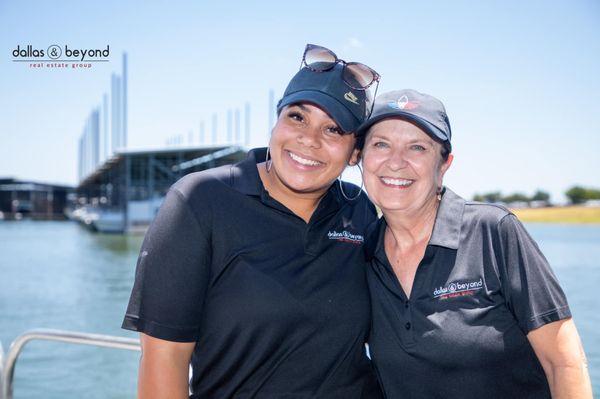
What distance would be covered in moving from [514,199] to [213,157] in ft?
357

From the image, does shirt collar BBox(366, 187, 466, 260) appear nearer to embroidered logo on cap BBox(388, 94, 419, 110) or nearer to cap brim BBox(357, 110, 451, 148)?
cap brim BBox(357, 110, 451, 148)

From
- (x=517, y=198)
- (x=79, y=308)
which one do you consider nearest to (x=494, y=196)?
(x=517, y=198)

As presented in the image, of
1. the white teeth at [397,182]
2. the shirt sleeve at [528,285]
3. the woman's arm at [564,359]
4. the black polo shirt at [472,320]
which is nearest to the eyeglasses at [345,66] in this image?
the white teeth at [397,182]

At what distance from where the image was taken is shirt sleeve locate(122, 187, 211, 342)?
6.43 feet

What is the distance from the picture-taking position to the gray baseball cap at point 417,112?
2.30 meters

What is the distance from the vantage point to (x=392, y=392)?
7.56 ft

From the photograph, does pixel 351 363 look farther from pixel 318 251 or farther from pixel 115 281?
pixel 115 281

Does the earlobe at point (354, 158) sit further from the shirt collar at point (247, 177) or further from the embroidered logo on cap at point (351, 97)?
the shirt collar at point (247, 177)

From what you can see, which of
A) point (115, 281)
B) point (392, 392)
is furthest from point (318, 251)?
point (115, 281)

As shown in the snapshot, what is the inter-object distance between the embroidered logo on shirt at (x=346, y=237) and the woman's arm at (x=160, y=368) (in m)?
0.79

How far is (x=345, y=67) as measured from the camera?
8.05 feet

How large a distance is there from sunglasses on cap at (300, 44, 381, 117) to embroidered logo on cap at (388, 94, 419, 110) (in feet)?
0.53

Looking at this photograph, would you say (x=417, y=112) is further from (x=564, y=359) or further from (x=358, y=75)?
(x=564, y=359)

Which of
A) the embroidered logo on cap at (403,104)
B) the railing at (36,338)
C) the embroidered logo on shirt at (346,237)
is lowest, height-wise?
the railing at (36,338)
